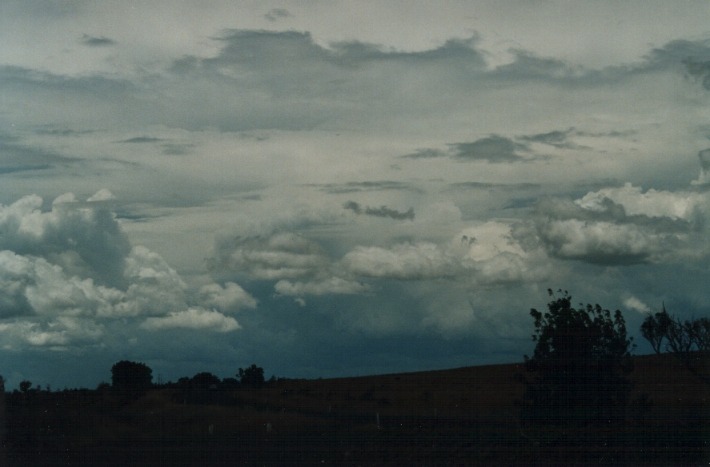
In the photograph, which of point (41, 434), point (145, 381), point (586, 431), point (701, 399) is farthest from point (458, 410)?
point (41, 434)

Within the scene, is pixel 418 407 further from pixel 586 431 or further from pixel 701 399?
pixel 701 399

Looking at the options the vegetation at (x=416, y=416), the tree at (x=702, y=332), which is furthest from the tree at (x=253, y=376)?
the tree at (x=702, y=332)

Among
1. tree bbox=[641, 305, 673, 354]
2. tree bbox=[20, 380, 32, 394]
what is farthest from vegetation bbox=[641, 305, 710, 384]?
tree bbox=[20, 380, 32, 394]

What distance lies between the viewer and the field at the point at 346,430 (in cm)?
1730

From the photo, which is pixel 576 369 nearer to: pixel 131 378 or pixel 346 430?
pixel 346 430

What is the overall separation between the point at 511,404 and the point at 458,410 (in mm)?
1160

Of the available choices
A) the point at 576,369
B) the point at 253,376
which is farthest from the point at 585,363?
the point at 253,376

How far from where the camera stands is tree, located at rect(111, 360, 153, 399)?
18812mm

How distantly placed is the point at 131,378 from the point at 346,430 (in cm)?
415

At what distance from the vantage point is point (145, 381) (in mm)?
19109

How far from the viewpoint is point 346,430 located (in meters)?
18.5

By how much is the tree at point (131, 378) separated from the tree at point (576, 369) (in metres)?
7.17

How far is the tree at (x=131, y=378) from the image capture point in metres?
18.8

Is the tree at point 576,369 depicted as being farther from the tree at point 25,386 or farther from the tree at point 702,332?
the tree at point 25,386
